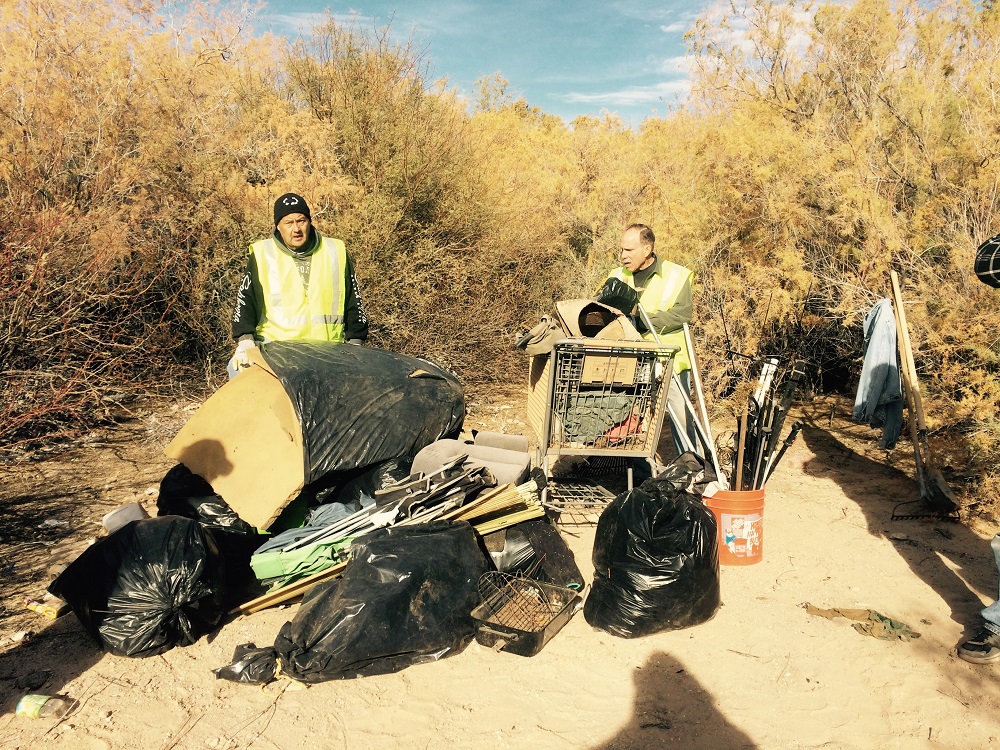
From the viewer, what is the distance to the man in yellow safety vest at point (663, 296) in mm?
4594

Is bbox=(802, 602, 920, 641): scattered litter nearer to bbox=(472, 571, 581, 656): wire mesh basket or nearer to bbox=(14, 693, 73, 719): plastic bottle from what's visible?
bbox=(472, 571, 581, 656): wire mesh basket

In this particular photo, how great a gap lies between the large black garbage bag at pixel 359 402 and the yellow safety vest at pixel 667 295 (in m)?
1.43

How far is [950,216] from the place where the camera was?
5586 mm

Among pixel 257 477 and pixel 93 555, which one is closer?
pixel 93 555

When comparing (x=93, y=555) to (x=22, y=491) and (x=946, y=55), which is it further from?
(x=946, y=55)

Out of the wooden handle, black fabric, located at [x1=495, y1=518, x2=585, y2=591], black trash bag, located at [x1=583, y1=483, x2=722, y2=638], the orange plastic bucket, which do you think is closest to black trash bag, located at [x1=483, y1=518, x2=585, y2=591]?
black fabric, located at [x1=495, y1=518, x2=585, y2=591]

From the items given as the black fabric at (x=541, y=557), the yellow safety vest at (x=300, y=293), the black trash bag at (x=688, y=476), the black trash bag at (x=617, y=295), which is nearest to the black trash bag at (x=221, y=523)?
the yellow safety vest at (x=300, y=293)

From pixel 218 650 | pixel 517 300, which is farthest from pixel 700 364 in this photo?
pixel 218 650

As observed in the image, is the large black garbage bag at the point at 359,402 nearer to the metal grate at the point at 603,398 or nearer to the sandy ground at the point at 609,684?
the metal grate at the point at 603,398

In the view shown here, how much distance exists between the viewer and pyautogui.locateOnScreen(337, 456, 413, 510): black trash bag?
3834 millimetres

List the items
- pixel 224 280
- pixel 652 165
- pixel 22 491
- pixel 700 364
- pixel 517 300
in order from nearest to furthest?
pixel 22 491, pixel 224 280, pixel 700 364, pixel 517 300, pixel 652 165

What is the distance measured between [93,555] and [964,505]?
16.8 ft

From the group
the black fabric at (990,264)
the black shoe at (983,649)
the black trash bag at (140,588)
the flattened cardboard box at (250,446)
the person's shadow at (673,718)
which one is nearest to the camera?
the person's shadow at (673,718)

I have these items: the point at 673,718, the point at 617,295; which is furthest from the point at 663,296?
the point at 673,718
